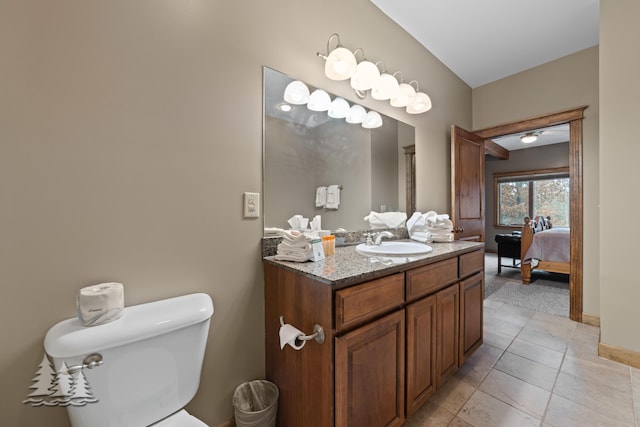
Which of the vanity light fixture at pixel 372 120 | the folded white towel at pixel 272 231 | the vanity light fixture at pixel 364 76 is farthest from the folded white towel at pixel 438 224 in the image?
the folded white towel at pixel 272 231

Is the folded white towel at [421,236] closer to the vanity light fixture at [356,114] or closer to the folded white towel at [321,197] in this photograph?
the folded white towel at [321,197]

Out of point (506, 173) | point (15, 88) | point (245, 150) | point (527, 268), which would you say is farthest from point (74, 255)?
point (506, 173)

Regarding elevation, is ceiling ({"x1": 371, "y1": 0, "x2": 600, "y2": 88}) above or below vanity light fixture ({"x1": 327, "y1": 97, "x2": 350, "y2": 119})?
above

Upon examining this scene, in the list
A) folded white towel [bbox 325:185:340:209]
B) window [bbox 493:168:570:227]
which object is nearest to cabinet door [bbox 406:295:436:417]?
folded white towel [bbox 325:185:340:209]

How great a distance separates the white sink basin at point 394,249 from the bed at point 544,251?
10.5 ft

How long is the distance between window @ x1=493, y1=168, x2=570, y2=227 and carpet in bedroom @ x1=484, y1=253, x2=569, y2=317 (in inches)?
97.9

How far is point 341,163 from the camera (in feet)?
5.83

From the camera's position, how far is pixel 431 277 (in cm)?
139

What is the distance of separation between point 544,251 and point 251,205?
4440 mm

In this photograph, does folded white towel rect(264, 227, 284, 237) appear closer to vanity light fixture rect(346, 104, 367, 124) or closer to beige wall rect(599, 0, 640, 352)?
vanity light fixture rect(346, 104, 367, 124)

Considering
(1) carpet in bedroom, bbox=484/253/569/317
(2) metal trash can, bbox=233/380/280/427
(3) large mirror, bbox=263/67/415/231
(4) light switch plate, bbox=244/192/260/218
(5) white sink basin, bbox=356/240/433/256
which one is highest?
(3) large mirror, bbox=263/67/415/231

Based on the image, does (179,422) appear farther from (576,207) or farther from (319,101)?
(576,207)

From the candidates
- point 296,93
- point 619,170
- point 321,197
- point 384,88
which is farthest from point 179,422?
point 619,170

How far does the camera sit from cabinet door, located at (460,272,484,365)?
1.67 metres
